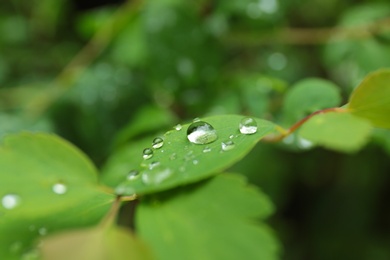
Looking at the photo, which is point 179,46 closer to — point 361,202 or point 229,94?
point 229,94

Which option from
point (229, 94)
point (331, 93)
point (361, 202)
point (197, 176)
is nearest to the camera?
point (197, 176)

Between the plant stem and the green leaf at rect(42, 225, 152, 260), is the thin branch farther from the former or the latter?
the green leaf at rect(42, 225, 152, 260)

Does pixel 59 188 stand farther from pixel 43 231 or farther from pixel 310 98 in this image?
pixel 310 98

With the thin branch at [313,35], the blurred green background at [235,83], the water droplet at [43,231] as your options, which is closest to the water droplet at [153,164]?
the water droplet at [43,231]

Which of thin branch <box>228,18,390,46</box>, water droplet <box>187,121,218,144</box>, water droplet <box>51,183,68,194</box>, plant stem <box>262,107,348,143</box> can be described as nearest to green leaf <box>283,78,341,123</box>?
plant stem <box>262,107,348,143</box>

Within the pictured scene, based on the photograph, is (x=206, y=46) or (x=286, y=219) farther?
(x=286, y=219)


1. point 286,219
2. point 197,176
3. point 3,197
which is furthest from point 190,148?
point 286,219

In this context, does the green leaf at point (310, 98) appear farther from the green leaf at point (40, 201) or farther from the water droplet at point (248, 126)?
the green leaf at point (40, 201)
